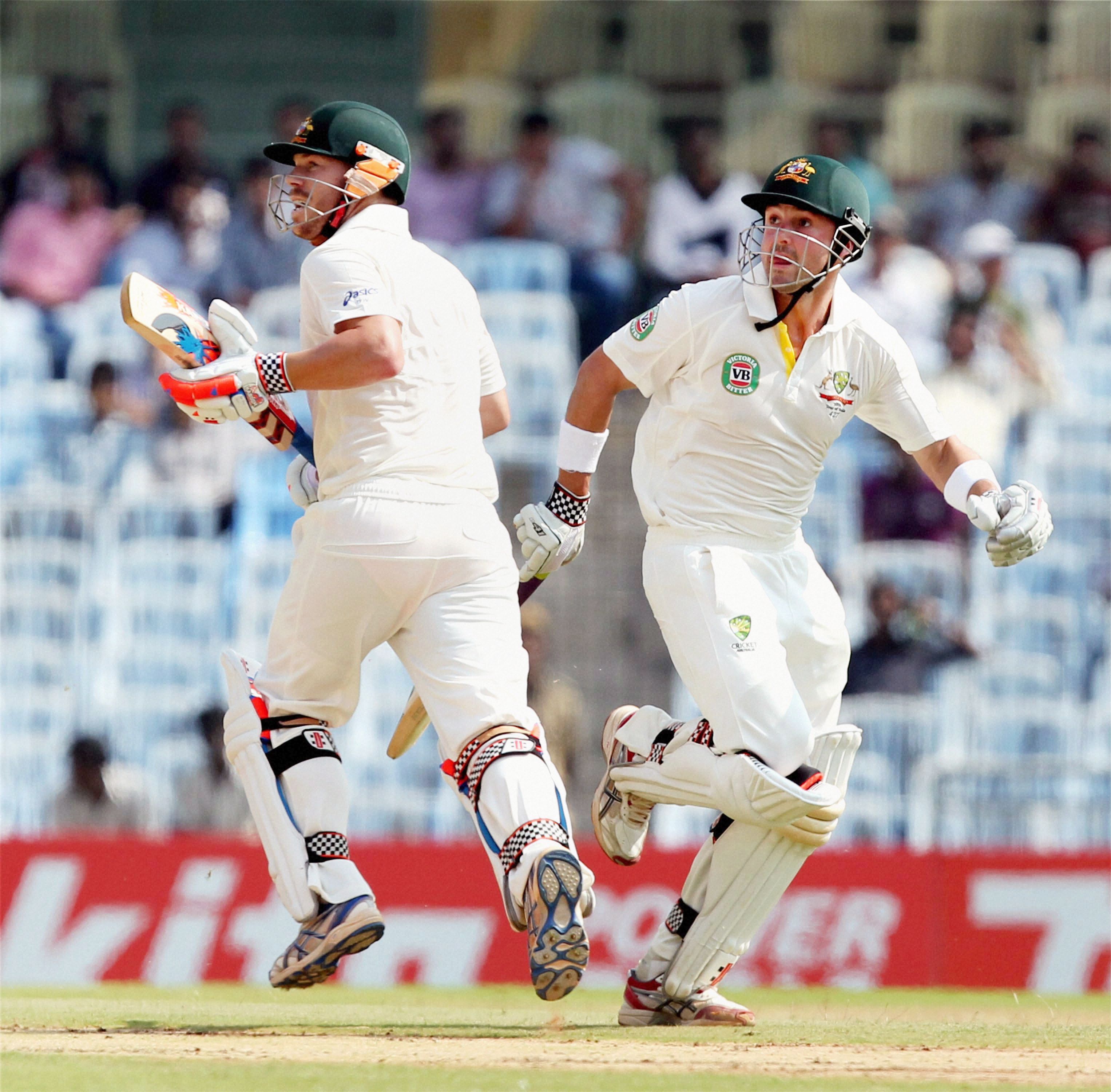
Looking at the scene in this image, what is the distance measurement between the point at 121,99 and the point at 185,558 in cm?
→ 407

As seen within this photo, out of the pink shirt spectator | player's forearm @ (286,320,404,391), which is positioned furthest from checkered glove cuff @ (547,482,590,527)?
the pink shirt spectator

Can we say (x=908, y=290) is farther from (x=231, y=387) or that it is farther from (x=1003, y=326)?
(x=231, y=387)

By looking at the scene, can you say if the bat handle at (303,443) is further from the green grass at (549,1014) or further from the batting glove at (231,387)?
the green grass at (549,1014)

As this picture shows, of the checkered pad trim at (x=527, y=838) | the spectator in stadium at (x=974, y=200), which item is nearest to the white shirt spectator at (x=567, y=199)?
the spectator in stadium at (x=974, y=200)

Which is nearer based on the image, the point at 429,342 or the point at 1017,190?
the point at 429,342

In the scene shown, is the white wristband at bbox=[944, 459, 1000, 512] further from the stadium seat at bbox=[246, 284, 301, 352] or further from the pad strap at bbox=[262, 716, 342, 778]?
the stadium seat at bbox=[246, 284, 301, 352]

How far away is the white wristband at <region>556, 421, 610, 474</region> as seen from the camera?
5.15m

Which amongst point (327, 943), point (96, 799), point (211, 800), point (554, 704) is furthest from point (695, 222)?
point (327, 943)

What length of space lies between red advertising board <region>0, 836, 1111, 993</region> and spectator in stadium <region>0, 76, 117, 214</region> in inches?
214

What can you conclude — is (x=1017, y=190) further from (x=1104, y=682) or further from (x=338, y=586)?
(x=338, y=586)

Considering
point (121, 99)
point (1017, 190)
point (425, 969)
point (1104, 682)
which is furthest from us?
point (121, 99)

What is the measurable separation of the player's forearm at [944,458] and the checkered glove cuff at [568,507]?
36.9 inches

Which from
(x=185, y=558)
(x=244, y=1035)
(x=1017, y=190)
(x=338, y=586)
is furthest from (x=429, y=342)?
(x=1017, y=190)

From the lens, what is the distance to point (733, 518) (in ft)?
16.1
